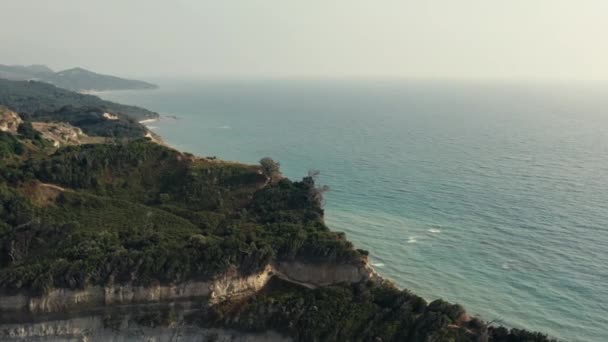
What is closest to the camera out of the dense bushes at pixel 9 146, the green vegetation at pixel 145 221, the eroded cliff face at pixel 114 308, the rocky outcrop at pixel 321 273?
the eroded cliff face at pixel 114 308

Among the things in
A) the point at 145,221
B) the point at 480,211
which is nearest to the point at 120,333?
the point at 145,221

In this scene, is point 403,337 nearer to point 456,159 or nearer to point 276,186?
point 276,186

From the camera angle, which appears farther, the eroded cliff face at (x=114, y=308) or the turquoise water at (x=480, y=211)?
the turquoise water at (x=480, y=211)

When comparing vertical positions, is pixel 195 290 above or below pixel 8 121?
below

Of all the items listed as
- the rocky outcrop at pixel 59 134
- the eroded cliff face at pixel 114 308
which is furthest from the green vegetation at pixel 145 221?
the rocky outcrop at pixel 59 134

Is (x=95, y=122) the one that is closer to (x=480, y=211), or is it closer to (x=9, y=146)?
(x=9, y=146)

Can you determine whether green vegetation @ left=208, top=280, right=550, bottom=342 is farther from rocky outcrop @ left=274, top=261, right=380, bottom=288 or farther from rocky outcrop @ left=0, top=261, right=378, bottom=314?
rocky outcrop @ left=274, top=261, right=380, bottom=288

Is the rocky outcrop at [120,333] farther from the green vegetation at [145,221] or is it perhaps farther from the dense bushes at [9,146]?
the dense bushes at [9,146]

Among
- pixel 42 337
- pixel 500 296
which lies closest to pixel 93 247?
pixel 42 337
